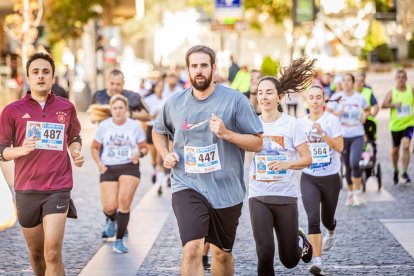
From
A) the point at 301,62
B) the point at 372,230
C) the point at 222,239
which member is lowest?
→ the point at 372,230

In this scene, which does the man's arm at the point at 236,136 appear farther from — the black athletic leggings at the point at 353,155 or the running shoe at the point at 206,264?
the black athletic leggings at the point at 353,155

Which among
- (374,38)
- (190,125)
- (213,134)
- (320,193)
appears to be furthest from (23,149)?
(374,38)

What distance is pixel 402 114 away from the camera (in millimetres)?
15969

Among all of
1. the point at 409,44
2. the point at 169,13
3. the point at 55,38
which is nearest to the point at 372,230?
the point at 55,38

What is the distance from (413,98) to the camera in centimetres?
1616

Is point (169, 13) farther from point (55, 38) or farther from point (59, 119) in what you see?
point (59, 119)

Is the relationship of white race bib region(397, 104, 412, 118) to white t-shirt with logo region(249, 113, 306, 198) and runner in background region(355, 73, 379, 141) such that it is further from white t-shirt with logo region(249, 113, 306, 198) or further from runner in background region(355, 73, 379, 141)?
white t-shirt with logo region(249, 113, 306, 198)

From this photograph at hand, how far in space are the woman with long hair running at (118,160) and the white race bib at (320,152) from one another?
198 cm

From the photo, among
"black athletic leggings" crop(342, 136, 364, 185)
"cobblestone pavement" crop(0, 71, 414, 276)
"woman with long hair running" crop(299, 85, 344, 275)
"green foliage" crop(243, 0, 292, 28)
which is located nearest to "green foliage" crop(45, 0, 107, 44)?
"green foliage" crop(243, 0, 292, 28)

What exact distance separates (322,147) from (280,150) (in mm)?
1563

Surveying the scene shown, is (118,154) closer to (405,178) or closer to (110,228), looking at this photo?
(110,228)

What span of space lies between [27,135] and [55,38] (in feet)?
117

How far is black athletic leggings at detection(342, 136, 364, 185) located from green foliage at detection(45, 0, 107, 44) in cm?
2616

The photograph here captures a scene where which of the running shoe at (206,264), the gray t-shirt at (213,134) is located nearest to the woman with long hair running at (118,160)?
the running shoe at (206,264)
